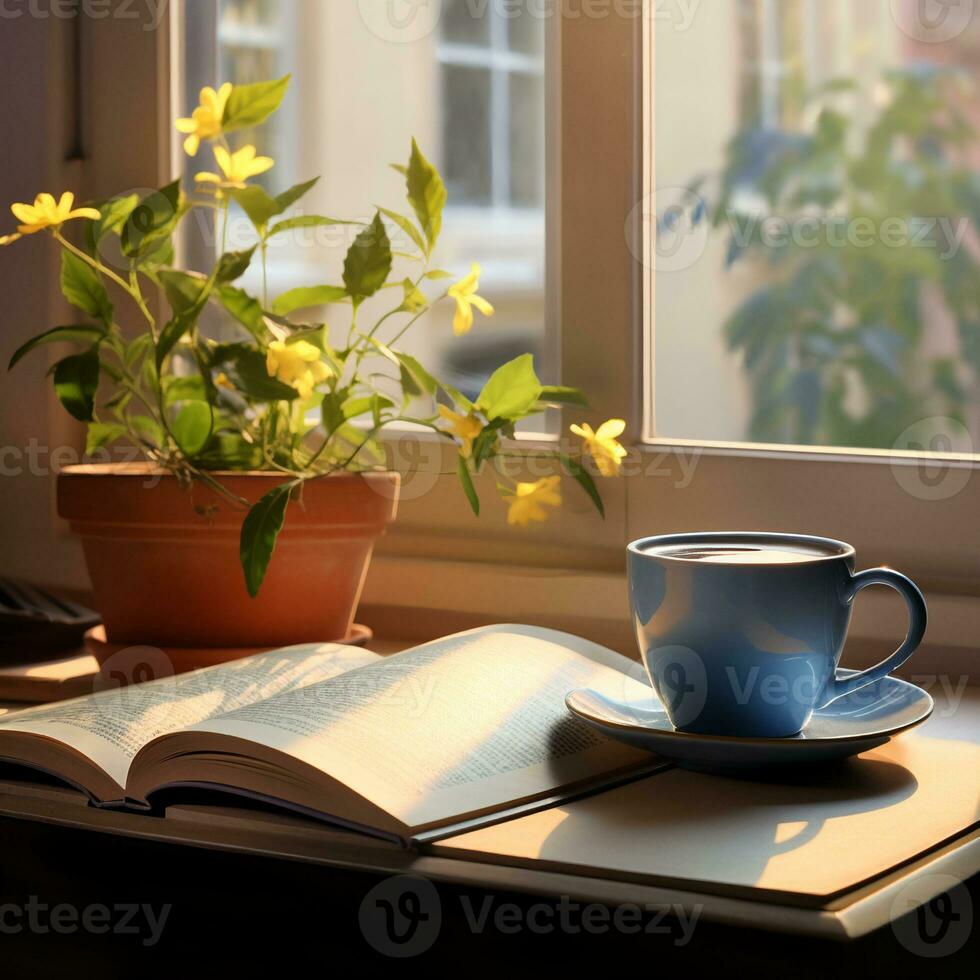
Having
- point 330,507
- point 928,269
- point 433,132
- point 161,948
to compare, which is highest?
point 433,132

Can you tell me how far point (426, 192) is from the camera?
1057 mm

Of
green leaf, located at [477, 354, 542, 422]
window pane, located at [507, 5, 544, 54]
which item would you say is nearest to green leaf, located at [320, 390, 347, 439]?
green leaf, located at [477, 354, 542, 422]

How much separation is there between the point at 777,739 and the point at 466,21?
850mm

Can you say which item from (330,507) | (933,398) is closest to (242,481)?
(330,507)

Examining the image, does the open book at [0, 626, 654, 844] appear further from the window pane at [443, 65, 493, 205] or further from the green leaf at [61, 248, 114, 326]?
the window pane at [443, 65, 493, 205]

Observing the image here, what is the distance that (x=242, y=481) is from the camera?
1028mm

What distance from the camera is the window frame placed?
111 cm

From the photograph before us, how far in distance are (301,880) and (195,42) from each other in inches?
39.6

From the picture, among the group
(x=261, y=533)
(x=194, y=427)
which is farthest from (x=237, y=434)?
(x=261, y=533)

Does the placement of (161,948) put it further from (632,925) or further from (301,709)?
(632,925)
